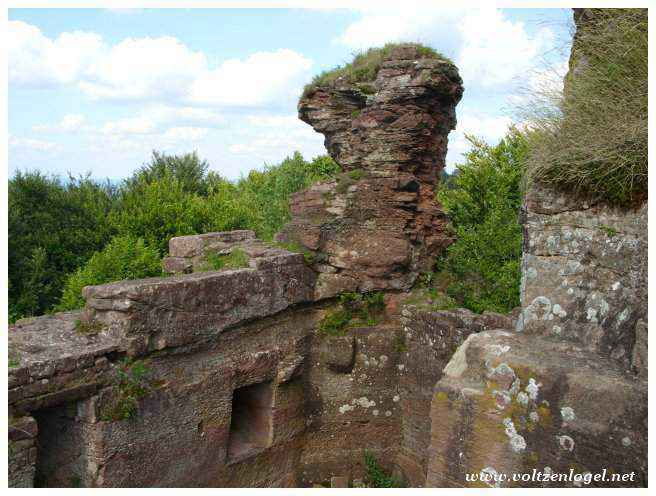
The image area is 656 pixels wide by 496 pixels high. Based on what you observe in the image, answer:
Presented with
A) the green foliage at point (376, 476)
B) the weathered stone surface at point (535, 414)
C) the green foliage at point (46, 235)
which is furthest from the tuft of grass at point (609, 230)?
the green foliage at point (46, 235)

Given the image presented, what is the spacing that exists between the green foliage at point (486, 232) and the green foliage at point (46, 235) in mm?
10950

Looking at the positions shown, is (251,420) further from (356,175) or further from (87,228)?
(87,228)

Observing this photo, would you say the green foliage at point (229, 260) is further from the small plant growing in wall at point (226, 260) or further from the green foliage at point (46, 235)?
the green foliage at point (46, 235)

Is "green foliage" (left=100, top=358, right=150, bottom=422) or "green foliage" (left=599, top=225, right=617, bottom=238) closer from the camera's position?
"green foliage" (left=599, top=225, right=617, bottom=238)

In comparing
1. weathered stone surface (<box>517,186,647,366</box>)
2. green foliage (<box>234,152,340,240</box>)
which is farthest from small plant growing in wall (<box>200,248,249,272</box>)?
green foliage (<box>234,152,340,240</box>)

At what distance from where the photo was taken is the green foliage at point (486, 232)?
10.1 metres

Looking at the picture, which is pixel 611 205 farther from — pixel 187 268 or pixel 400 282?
pixel 187 268

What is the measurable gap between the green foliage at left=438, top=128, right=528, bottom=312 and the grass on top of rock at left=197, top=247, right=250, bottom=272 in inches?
135

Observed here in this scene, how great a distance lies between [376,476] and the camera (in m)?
9.29

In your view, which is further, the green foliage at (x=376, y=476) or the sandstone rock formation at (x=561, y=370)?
the green foliage at (x=376, y=476)

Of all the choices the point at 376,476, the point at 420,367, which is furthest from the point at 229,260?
the point at 376,476

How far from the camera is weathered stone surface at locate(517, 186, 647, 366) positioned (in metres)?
4.05

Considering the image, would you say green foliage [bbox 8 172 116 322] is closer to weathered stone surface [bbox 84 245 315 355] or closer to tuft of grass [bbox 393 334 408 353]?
weathered stone surface [bbox 84 245 315 355]

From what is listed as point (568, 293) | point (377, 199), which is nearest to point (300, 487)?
point (377, 199)
